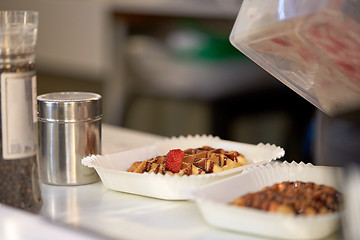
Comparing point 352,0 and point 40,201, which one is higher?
point 352,0

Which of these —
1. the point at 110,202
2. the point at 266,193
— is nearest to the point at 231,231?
the point at 266,193

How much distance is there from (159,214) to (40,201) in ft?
0.66

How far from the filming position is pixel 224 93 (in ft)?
11.0

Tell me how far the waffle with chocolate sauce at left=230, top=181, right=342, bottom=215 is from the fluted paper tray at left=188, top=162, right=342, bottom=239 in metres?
0.02

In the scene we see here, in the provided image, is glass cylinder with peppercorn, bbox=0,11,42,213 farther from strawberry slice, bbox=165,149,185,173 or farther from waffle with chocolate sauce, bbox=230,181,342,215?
waffle with chocolate sauce, bbox=230,181,342,215

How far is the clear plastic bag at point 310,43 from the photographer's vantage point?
867mm

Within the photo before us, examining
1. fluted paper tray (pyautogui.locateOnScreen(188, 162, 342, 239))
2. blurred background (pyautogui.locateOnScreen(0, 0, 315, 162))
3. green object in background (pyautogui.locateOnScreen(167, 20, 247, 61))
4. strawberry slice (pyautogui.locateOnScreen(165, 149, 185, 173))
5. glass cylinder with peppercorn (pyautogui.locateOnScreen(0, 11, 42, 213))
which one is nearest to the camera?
fluted paper tray (pyautogui.locateOnScreen(188, 162, 342, 239))

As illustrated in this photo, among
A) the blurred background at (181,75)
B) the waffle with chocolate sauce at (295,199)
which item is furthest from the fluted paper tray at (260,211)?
the blurred background at (181,75)

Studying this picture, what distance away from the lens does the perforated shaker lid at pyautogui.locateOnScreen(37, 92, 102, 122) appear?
A: 1.15m

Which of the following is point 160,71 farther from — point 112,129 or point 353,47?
point 353,47

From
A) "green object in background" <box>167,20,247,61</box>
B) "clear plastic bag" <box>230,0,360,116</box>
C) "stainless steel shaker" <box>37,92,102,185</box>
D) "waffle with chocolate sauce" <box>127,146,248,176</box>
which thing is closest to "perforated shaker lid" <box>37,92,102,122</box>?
"stainless steel shaker" <box>37,92,102,185</box>

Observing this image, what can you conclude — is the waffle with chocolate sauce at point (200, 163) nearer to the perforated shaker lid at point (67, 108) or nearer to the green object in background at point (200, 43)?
the perforated shaker lid at point (67, 108)

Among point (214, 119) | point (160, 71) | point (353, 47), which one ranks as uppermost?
point (353, 47)

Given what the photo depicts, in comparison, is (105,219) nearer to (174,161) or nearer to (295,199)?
(174,161)
